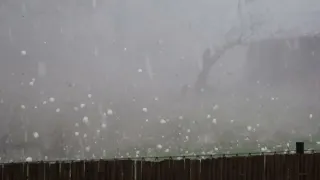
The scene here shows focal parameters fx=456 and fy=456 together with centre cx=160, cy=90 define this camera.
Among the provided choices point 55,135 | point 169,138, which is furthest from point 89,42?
point 169,138

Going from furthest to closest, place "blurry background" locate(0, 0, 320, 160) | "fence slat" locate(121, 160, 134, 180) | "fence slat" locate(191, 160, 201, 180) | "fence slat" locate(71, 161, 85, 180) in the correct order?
1. "blurry background" locate(0, 0, 320, 160)
2. "fence slat" locate(191, 160, 201, 180)
3. "fence slat" locate(121, 160, 134, 180)
4. "fence slat" locate(71, 161, 85, 180)

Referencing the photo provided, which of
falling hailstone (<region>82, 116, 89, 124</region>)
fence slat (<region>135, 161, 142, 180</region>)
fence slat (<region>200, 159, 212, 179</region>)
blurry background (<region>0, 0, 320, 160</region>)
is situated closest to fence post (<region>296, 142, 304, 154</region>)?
blurry background (<region>0, 0, 320, 160</region>)

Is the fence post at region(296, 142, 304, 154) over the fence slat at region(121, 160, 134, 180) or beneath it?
over

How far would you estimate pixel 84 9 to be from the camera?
550 centimetres

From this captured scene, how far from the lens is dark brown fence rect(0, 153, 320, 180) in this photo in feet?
14.7

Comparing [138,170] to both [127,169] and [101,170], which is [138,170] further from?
[101,170]

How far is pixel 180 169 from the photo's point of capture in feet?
15.9

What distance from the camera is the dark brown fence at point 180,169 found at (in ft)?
14.7

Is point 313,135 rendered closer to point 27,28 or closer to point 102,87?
point 102,87

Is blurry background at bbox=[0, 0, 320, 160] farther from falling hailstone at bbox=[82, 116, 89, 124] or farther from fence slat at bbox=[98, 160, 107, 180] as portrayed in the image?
fence slat at bbox=[98, 160, 107, 180]

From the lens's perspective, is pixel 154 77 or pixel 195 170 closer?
pixel 195 170

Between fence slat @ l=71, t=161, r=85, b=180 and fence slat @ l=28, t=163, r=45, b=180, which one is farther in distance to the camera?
fence slat @ l=71, t=161, r=85, b=180

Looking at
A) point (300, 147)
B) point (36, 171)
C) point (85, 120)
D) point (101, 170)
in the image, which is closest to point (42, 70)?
point (85, 120)

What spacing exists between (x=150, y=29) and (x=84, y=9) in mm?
858
